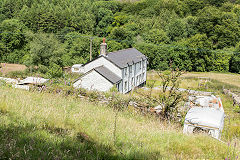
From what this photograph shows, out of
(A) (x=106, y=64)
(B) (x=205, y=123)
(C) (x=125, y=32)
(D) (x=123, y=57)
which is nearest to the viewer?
(B) (x=205, y=123)

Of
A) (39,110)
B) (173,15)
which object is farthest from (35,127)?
(173,15)

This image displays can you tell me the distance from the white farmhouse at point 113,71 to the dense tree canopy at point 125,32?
9543 millimetres

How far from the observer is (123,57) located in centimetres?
3183

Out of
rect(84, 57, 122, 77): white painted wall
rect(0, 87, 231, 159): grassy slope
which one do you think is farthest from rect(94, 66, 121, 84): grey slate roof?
rect(0, 87, 231, 159): grassy slope

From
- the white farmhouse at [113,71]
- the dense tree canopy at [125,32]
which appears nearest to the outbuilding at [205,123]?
the white farmhouse at [113,71]

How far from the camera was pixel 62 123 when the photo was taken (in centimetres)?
467

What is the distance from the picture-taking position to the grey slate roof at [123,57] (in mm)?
28456

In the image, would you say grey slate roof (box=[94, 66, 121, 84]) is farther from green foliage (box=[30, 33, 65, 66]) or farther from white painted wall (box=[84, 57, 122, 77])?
green foliage (box=[30, 33, 65, 66])

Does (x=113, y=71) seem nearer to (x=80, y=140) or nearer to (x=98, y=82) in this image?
(x=98, y=82)

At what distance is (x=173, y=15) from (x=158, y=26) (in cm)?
895

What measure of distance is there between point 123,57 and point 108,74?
6.60 metres

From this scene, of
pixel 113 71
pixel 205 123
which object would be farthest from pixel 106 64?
pixel 205 123

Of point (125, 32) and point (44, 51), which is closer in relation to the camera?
point (44, 51)

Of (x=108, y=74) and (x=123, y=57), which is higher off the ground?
(x=123, y=57)
